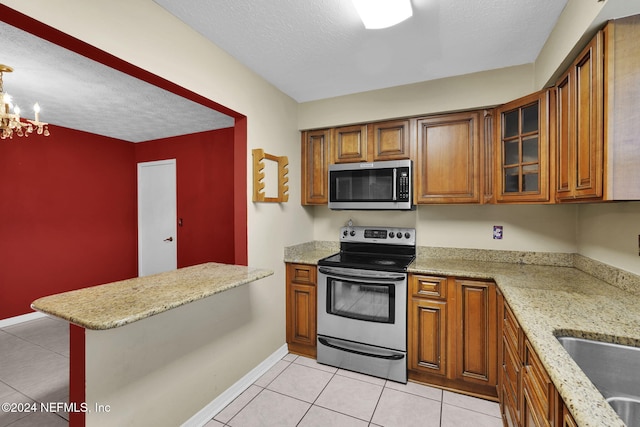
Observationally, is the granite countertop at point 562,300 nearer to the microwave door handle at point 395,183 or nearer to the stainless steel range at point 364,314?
the stainless steel range at point 364,314

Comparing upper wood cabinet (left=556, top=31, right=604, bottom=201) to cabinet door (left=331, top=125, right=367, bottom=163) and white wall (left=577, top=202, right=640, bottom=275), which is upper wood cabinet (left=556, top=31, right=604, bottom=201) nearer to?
white wall (left=577, top=202, right=640, bottom=275)

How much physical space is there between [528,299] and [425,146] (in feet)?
4.81

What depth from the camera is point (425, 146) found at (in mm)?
2510

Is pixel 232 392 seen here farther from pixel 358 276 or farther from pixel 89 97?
pixel 89 97

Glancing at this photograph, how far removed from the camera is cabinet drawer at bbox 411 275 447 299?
7.04 feet

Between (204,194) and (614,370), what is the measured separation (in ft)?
12.9

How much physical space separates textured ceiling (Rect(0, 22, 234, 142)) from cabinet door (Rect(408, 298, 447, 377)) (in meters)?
2.78

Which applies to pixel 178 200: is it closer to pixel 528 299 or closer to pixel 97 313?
pixel 97 313

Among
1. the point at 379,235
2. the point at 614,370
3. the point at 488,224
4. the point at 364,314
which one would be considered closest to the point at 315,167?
the point at 379,235

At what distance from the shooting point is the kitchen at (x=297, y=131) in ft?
4.76

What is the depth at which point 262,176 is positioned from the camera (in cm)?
229

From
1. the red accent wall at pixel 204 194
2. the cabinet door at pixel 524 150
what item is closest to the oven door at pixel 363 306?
the cabinet door at pixel 524 150

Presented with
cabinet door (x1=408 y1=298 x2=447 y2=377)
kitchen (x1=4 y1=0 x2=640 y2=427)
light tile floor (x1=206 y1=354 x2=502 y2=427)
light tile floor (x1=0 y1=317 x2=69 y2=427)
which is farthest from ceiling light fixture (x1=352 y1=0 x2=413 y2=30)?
light tile floor (x1=0 y1=317 x2=69 y2=427)

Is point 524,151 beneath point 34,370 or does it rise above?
above
